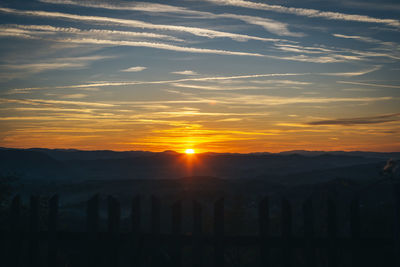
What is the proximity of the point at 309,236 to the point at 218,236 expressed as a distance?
127cm

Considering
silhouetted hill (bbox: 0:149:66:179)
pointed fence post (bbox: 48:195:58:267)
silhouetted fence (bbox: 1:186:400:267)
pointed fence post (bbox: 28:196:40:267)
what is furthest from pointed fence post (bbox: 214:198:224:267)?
silhouetted hill (bbox: 0:149:66:179)

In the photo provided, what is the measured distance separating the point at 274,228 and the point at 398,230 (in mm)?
10916

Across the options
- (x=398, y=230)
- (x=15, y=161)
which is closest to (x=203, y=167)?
(x=15, y=161)

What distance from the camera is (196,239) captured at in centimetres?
570

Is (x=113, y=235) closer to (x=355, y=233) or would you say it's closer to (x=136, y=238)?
(x=136, y=238)

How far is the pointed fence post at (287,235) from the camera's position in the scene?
5512 millimetres

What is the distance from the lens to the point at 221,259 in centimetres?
564

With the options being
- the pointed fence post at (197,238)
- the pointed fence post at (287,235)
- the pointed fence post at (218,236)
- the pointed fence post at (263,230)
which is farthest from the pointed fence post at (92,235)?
the pointed fence post at (287,235)

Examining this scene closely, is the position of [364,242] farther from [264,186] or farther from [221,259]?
[264,186]

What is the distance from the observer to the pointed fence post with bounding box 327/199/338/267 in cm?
555

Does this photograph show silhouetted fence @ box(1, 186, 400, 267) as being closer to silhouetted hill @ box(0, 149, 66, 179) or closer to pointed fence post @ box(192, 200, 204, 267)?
pointed fence post @ box(192, 200, 204, 267)

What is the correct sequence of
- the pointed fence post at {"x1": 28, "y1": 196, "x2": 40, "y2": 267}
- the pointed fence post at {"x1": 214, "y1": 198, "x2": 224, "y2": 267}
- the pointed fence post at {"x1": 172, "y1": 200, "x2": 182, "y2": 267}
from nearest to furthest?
the pointed fence post at {"x1": 214, "y1": 198, "x2": 224, "y2": 267} < the pointed fence post at {"x1": 172, "y1": 200, "x2": 182, "y2": 267} < the pointed fence post at {"x1": 28, "y1": 196, "x2": 40, "y2": 267}

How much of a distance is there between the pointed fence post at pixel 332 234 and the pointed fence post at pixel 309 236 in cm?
24

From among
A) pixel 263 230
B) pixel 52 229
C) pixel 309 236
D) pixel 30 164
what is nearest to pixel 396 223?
pixel 309 236
